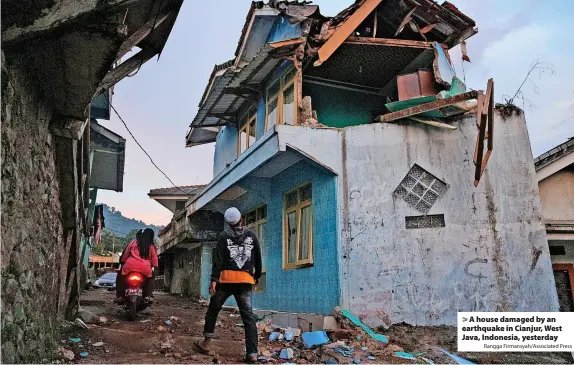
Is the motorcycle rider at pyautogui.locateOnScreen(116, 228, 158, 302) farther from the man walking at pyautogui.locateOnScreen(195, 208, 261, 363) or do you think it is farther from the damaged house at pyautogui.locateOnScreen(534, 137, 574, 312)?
the damaged house at pyautogui.locateOnScreen(534, 137, 574, 312)

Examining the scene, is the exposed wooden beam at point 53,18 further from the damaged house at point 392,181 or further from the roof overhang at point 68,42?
the damaged house at point 392,181

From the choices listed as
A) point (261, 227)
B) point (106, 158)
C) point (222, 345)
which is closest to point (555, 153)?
point (261, 227)

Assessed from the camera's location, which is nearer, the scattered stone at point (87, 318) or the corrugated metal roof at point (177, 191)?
the scattered stone at point (87, 318)

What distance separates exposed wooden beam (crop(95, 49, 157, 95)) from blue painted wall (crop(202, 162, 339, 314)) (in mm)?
3882

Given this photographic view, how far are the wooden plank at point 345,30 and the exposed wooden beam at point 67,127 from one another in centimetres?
567

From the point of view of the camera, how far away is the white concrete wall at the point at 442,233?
25.2 feet

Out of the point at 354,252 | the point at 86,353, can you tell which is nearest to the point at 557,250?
the point at 354,252

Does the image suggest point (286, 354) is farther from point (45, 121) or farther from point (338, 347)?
point (45, 121)

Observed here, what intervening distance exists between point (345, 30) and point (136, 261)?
622 cm

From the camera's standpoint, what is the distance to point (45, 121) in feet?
13.6

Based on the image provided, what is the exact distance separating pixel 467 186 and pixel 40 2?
298 inches

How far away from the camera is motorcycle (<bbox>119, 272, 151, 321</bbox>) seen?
728 cm

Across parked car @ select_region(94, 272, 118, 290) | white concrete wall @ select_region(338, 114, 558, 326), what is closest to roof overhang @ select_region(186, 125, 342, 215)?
white concrete wall @ select_region(338, 114, 558, 326)

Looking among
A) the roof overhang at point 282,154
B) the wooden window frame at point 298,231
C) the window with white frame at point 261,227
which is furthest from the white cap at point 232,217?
the window with white frame at point 261,227
